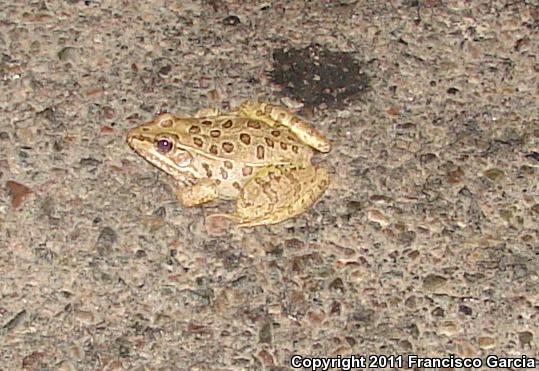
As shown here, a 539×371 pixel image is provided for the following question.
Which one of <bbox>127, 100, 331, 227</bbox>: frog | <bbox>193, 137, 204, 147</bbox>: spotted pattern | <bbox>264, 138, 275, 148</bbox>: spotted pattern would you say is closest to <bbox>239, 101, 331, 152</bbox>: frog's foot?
<bbox>127, 100, 331, 227</bbox>: frog

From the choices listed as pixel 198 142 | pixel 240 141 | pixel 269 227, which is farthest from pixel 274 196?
pixel 198 142

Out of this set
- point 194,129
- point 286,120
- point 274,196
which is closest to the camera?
point 274,196

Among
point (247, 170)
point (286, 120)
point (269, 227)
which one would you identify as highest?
point (286, 120)

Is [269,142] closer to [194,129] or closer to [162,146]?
[194,129]

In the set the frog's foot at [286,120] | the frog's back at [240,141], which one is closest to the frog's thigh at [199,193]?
the frog's back at [240,141]

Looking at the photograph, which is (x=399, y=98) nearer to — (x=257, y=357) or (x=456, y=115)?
(x=456, y=115)

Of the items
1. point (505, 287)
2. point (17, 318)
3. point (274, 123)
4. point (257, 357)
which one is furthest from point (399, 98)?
point (17, 318)

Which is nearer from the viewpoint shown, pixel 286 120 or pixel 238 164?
pixel 238 164

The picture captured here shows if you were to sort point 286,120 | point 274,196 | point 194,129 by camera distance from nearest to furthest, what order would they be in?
→ point 274,196 → point 194,129 → point 286,120
